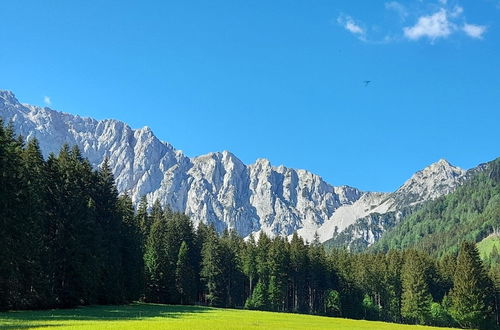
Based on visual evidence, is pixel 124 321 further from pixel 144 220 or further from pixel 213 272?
pixel 213 272

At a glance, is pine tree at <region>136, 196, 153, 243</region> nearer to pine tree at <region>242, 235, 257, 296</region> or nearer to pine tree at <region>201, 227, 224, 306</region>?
pine tree at <region>201, 227, 224, 306</region>

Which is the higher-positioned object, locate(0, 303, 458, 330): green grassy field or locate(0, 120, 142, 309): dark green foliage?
locate(0, 120, 142, 309): dark green foliage

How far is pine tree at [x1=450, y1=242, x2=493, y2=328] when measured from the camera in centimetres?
8925

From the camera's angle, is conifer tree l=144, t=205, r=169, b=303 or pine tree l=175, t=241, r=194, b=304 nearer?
conifer tree l=144, t=205, r=169, b=303

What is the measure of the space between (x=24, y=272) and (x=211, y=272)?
232 feet

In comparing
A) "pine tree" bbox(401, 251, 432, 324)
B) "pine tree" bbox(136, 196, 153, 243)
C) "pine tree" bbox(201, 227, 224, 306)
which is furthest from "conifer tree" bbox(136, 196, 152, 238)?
"pine tree" bbox(401, 251, 432, 324)

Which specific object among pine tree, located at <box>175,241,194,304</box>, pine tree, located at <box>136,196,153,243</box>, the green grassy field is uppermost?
pine tree, located at <box>136,196,153,243</box>

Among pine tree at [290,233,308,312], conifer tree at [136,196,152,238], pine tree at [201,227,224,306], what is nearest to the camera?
conifer tree at [136,196,152,238]

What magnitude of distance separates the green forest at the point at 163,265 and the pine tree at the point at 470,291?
0.62 ft

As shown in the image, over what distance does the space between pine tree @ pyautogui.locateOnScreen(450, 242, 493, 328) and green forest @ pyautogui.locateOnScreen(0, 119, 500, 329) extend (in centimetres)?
19

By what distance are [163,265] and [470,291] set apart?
60.9 m

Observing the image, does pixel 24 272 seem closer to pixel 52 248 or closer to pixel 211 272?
pixel 52 248

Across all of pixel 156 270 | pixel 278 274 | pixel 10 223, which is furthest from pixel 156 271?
pixel 10 223

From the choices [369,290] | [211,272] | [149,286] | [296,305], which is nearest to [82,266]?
[149,286]
